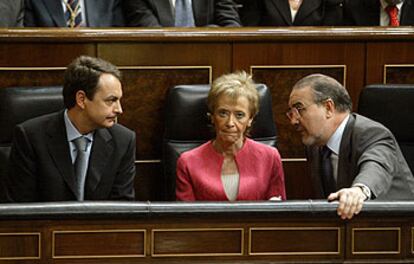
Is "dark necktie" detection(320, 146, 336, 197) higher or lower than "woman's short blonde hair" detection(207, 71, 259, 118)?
lower

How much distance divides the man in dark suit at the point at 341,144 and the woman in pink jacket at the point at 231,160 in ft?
0.55

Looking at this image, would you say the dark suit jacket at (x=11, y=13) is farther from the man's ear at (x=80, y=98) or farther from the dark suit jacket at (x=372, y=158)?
the dark suit jacket at (x=372, y=158)

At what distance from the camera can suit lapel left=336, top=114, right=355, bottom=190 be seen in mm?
3121

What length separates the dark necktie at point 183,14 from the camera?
14.2 feet

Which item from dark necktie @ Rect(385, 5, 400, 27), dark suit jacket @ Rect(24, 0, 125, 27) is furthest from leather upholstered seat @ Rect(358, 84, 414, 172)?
dark suit jacket @ Rect(24, 0, 125, 27)

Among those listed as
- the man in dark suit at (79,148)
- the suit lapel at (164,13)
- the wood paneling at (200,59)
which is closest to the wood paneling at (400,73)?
the wood paneling at (200,59)

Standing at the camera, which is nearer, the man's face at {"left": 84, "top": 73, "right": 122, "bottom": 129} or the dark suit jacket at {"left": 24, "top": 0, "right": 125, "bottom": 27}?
the man's face at {"left": 84, "top": 73, "right": 122, "bottom": 129}

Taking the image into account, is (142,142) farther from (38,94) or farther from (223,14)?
(223,14)

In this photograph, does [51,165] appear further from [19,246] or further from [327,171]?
[327,171]

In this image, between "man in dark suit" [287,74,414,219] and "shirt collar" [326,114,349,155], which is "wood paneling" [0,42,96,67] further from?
"shirt collar" [326,114,349,155]

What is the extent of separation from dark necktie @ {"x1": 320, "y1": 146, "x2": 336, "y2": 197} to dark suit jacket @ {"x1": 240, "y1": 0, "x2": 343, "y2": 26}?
1.24m

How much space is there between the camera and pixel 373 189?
2.81 meters

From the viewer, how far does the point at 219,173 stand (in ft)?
11.2

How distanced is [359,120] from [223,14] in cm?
133
